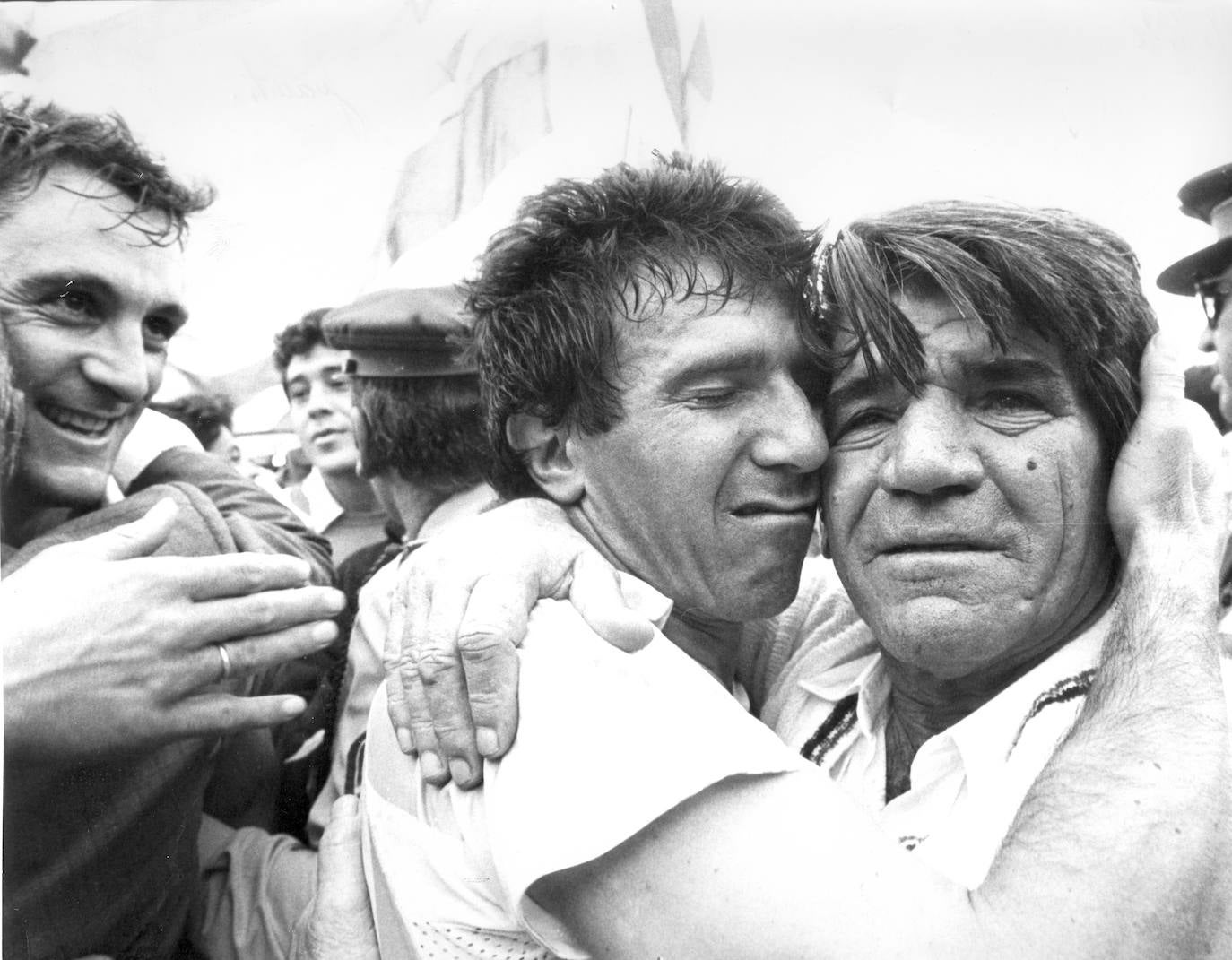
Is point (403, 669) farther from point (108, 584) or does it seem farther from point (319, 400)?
point (319, 400)

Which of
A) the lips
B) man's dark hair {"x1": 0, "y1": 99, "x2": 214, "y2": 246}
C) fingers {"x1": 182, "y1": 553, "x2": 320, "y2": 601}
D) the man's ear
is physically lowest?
fingers {"x1": 182, "y1": 553, "x2": 320, "y2": 601}

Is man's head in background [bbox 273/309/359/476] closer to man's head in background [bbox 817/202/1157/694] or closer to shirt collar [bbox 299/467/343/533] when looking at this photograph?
shirt collar [bbox 299/467/343/533]

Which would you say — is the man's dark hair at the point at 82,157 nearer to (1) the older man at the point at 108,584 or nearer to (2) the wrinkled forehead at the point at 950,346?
(1) the older man at the point at 108,584

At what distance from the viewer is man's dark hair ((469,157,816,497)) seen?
6.08ft

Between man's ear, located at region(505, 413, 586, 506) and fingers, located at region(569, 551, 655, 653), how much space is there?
0.30 meters

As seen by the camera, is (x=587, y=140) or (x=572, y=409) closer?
(x=572, y=409)

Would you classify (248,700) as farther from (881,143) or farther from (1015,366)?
(881,143)

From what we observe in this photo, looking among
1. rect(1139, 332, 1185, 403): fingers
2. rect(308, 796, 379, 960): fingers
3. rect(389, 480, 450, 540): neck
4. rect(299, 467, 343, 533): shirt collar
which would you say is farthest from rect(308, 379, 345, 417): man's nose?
rect(1139, 332, 1185, 403): fingers

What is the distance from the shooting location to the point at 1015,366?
1.76 m

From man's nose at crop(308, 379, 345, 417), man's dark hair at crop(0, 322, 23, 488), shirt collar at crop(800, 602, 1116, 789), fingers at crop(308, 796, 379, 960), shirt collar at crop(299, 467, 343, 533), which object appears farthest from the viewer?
shirt collar at crop(299, 467, 343, 533)

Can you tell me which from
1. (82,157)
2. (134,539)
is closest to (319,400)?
(82,157)

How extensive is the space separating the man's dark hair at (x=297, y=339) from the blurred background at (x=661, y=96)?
0.88ft

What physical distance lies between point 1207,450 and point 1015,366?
334 mm

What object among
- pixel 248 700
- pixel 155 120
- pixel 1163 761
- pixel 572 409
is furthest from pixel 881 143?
pixel 248 700
